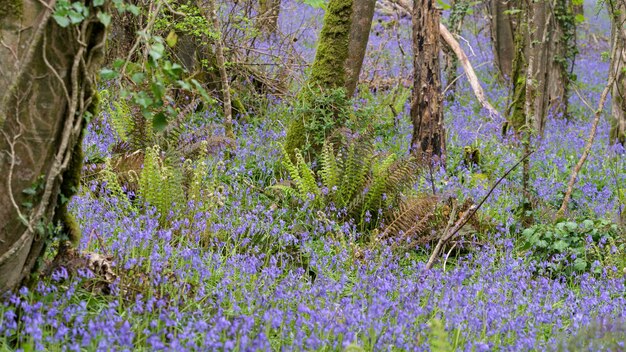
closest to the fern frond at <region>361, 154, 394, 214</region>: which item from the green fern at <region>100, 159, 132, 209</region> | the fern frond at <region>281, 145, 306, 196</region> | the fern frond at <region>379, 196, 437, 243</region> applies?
the fern frond at <region>379, 196, 437, 243</region>

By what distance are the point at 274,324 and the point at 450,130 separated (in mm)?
6725

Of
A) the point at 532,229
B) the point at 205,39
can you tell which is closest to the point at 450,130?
the point at 205,39

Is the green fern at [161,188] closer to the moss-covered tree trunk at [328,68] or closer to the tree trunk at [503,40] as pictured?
the moss-covered tree trunk at [328,68]

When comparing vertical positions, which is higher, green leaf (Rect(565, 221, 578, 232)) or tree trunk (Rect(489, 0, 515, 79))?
tree trunk (Rect(489, 0, 515, 79))

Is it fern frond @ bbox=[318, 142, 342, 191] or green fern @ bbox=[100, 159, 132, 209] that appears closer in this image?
green fern @ bbox=[100, 159, 132, 209]

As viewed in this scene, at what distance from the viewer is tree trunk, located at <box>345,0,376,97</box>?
675 cm

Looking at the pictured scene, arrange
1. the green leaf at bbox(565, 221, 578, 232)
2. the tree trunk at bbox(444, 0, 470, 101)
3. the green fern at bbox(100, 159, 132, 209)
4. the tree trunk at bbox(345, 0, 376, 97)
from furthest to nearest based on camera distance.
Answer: the tree trunk at bbox(444, 0, 470, 101) → the tree trunk at bbox(345, 0, 376, 97) → the green leaf at bbox(565, 221, 578, 232) → the green fern at bbox(100, 159, 132, 209)

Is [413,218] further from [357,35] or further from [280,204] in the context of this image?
[357,35]

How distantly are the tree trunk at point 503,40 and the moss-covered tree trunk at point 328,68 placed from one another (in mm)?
7822

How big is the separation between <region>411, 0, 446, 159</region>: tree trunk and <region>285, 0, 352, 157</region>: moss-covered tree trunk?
1.02 m

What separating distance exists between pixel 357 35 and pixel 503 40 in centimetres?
818

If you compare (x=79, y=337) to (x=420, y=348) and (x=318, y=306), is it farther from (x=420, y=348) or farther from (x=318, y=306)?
(x=420, y=348)

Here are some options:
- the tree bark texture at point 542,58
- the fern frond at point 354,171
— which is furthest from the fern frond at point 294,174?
the tree bark texture at point 542,58

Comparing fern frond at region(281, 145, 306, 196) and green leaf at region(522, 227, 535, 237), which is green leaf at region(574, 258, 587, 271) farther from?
fern frond at region(281, 145, 306, 196)
